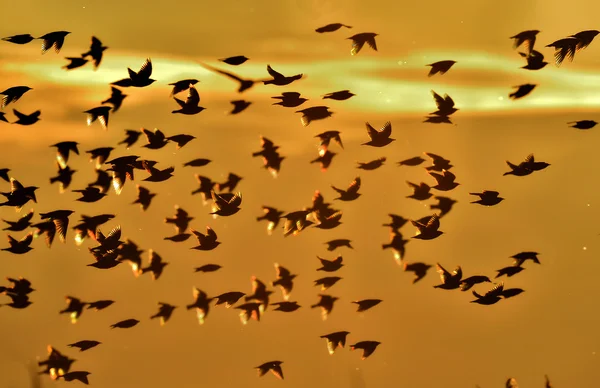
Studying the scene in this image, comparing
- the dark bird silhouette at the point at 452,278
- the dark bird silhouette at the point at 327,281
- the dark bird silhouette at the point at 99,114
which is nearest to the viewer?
the dark bird silhouette at the point at 99,114

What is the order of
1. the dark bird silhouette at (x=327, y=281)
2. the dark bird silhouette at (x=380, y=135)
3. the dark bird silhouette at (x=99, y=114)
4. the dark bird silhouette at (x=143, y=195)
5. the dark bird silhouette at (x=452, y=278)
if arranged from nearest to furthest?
the dark bird silhouette at (x=99, y=114)
the dark bird silhouette at (x=380, y=135)
the dark bird silhouette at (x=452, y=278)
the dark bird silhouette at (x=143, y=195)
the dark bird silhouette at (x=327, y=281)

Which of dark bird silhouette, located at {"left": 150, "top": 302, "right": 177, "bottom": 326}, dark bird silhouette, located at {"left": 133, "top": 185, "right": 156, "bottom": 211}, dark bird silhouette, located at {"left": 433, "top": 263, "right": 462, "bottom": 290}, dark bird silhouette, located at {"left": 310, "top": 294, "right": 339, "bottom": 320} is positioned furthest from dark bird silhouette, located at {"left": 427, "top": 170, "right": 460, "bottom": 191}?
dark bird silhouette, located at {"left": 150, "top": 302, "right": 177, "bottom": 326}

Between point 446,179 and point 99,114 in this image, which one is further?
point 446,179

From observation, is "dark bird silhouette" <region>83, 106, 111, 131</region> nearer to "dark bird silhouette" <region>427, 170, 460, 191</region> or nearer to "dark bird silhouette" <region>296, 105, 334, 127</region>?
"dark bird silhouette" <region>296, 105, 334, 127</region>

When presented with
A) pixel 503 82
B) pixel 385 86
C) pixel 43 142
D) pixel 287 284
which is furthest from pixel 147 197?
pixel 503 82

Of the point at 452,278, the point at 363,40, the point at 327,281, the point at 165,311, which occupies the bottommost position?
the point at 165,311

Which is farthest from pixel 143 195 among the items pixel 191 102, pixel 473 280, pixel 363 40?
pixel 473 280

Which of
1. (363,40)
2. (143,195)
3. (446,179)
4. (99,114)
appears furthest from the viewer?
(143,195)

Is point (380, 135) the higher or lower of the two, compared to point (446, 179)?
higher

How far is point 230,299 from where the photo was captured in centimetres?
427

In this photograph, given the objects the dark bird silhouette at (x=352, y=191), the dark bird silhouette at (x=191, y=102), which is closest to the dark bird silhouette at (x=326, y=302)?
the dark bird silhouette at (x=352, y=191)

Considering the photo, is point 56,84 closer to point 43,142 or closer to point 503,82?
point 43,142

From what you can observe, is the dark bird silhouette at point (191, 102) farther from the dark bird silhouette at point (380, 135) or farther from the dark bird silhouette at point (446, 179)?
the dark bird silhouette at point (446, 179)

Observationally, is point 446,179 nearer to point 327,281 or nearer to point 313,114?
point 313,114
